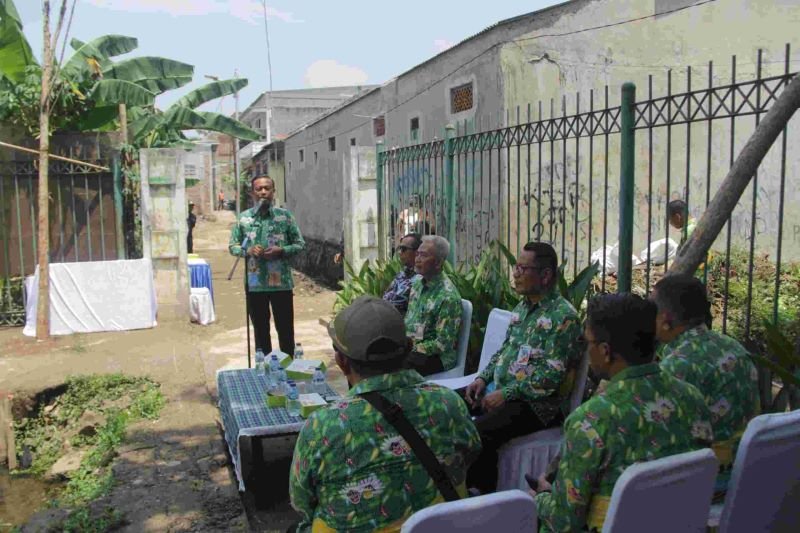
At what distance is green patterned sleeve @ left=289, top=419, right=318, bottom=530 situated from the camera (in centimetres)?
211

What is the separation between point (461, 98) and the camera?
10.5 meters

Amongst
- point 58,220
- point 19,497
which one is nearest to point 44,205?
point 58,220

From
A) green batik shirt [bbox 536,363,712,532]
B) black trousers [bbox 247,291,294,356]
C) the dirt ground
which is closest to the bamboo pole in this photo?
the dirt ground

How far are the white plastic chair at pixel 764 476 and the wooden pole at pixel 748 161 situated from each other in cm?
105

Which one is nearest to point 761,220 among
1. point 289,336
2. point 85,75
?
point 289,336

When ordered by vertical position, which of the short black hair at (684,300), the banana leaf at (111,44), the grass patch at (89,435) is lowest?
the grass patch at (89,435)

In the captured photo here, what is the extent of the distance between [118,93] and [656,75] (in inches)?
291

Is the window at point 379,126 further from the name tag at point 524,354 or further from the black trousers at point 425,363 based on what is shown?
the name tag at point 524,354

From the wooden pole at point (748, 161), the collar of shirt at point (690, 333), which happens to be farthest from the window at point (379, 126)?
the collar of shirt at point (690, 333)

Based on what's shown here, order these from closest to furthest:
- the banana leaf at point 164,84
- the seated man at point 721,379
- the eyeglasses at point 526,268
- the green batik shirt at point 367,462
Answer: the green batik shirt at point 367,462, the seated man at point 721,379, the eyeglasses at point 526,268, the banana leaf at point 164,84

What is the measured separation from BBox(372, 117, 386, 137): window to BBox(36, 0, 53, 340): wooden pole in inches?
265

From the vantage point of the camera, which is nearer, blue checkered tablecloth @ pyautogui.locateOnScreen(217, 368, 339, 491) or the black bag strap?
the black bag strap

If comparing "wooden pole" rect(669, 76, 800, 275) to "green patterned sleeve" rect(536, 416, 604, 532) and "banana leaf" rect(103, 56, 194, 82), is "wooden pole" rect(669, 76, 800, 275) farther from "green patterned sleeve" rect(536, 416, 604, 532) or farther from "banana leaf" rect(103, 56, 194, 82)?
"banana leaf" rect(103, 56, 194, 82)

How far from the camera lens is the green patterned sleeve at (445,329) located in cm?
469
